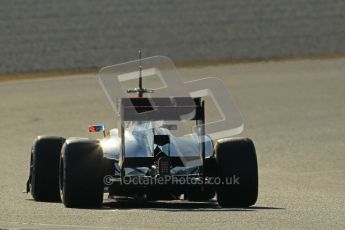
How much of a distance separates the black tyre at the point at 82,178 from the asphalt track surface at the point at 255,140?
178 mm

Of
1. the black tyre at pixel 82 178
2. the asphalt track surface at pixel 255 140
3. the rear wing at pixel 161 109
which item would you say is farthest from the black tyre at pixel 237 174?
the black tyre at pixel 82 178

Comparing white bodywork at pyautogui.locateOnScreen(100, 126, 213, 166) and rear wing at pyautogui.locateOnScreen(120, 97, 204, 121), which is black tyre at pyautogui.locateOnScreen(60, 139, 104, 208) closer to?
white bodywork at pyautogui.locateOnScreen(100, 126, 213, 166)

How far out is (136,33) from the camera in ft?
158

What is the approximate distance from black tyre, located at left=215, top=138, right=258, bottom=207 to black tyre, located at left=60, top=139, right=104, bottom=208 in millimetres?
1492

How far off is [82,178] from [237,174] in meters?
1.88

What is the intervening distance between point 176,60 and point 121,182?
103 feet

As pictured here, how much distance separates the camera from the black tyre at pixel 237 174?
14570 millimetres

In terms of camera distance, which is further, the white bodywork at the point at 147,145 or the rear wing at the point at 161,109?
the rear wing at the point at 161,109

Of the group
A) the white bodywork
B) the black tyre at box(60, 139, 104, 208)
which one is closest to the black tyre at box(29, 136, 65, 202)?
the white bodywork

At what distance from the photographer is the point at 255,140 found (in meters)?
29.9

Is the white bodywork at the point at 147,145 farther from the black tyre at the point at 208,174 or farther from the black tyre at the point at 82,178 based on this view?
the black tyre at the point at 82,178

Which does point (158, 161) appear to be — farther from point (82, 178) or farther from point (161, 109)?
point (82, 178)

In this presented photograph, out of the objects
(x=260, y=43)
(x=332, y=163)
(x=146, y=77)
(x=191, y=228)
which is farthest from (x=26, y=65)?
(x=191, y=228)

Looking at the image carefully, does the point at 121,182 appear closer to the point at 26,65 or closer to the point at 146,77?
the point at 146,77
